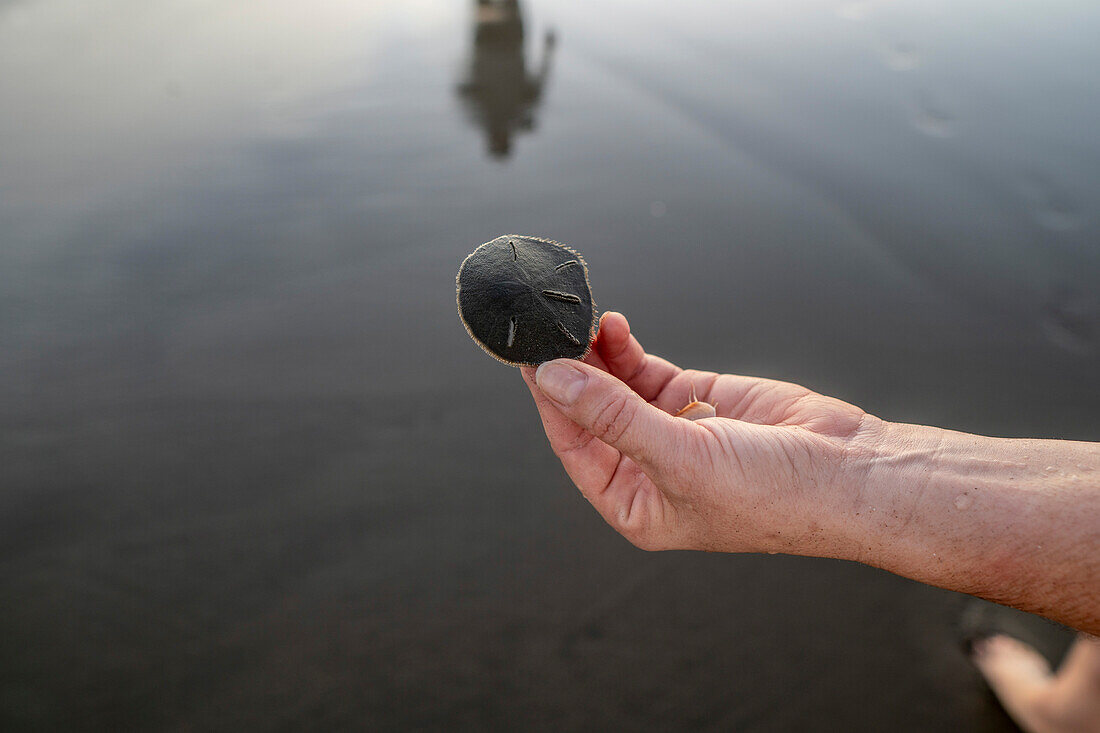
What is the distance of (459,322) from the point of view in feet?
12.8

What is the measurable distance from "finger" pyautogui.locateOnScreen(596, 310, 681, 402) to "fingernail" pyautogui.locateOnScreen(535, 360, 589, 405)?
0.51 m

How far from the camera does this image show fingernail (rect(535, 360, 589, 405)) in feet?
6.48

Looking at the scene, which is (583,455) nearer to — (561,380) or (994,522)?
(561,380)

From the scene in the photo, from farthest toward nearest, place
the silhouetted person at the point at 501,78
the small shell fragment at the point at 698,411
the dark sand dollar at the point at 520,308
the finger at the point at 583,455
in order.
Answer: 1. the silhouetted person at the point at 501,78
2. the small shell fragment at the point at 698,411
3. the finger at the point at 583,455
4. the dark sand dollar at the point at 520,308

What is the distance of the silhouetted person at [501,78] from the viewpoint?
5.68 m

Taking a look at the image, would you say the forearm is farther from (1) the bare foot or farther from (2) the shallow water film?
(2) the shallow water film

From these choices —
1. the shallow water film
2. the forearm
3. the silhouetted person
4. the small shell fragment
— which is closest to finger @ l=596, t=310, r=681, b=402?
the small shell fragment

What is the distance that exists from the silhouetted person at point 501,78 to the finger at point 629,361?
10.3 feet

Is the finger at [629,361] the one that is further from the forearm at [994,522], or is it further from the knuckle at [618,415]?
the forearm at [994,522]

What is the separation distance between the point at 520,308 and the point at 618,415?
480mm

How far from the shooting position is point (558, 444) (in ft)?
7.79

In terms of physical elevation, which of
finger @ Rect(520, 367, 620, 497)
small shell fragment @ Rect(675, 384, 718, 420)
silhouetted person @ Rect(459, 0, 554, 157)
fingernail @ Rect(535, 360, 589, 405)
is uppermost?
silhouetted person @ Rect(459, 0, 554, 157)

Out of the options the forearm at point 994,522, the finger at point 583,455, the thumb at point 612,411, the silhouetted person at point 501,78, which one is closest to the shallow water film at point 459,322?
the silhouetted person at point 501,78

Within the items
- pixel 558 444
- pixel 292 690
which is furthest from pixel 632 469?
pixel 292 690
